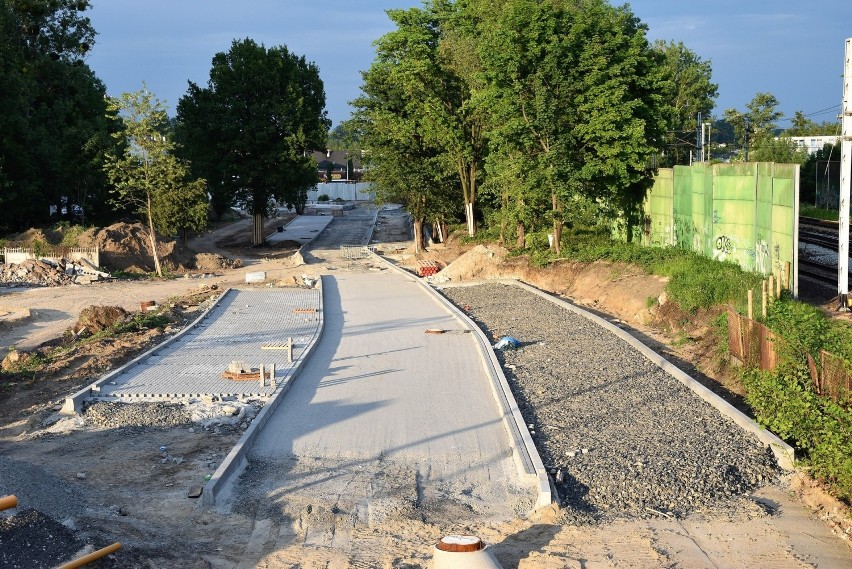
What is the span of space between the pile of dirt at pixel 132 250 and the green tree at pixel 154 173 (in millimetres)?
523

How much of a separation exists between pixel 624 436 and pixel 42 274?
31313 millimetres

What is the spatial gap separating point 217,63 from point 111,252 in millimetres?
16045

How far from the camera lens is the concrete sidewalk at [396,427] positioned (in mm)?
10859

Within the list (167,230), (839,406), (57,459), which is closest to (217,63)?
(167,230)

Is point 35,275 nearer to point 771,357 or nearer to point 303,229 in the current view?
point 303,229

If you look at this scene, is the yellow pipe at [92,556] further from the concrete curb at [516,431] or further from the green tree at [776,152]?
the green tree at [776,152]

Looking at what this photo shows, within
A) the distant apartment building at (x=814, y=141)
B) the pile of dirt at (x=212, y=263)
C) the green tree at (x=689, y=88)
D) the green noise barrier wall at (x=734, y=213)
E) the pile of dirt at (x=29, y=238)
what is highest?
the green tree at (x=689, y=88)

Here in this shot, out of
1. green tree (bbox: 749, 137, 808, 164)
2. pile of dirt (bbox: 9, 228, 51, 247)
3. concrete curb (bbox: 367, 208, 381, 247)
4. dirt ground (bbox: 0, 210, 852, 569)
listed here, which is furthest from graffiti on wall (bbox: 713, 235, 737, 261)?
green tree (bbox: 749, 137, 808, 164)

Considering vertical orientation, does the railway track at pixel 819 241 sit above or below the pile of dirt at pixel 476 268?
above

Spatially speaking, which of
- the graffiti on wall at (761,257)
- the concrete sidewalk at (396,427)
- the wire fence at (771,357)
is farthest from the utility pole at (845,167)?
the concrete sidewalk at (396,427)

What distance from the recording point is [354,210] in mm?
87250

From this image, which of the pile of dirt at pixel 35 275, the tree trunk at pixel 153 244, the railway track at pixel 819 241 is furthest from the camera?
the tree trunk at pixel 153 244

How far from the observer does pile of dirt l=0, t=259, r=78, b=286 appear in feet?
122

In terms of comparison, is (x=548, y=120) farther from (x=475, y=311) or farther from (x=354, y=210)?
(x=354, y=210)
